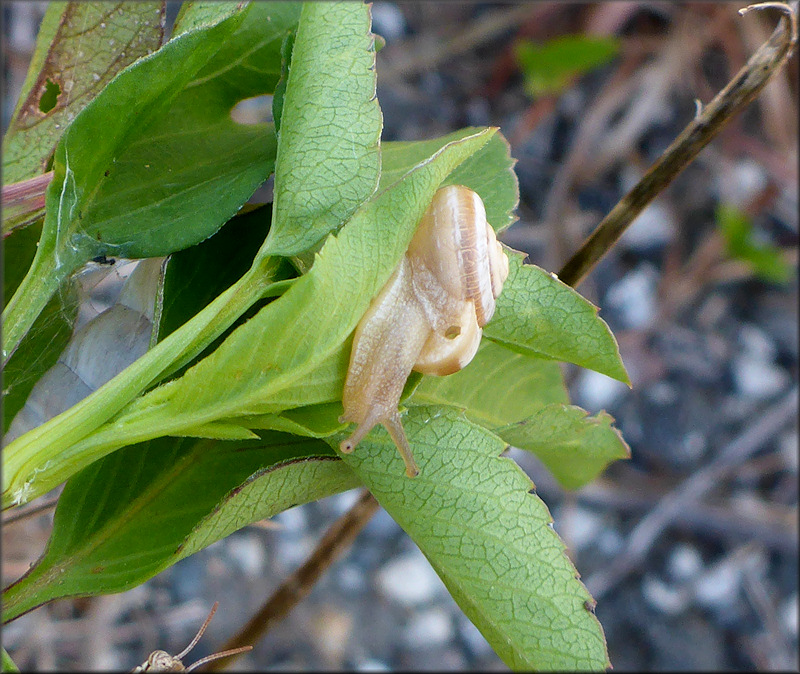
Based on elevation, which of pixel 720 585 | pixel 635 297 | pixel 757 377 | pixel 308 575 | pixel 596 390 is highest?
pixel 308 575

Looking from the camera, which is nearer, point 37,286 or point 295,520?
point 37,286

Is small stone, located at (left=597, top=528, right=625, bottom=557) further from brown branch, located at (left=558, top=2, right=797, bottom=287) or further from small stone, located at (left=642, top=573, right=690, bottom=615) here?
brown branch, located at (left=558, top=2, right=797, bottom=287)

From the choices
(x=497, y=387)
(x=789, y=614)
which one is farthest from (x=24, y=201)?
(x=789, y=614)

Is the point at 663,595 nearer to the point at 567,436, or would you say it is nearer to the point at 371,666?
the point at 371,666

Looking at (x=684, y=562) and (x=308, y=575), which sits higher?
(x=308, y=575)

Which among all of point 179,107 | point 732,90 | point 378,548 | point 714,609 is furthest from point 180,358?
point 714,609

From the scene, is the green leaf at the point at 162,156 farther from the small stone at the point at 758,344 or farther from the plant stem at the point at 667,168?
the small stone at the point at 758,344
